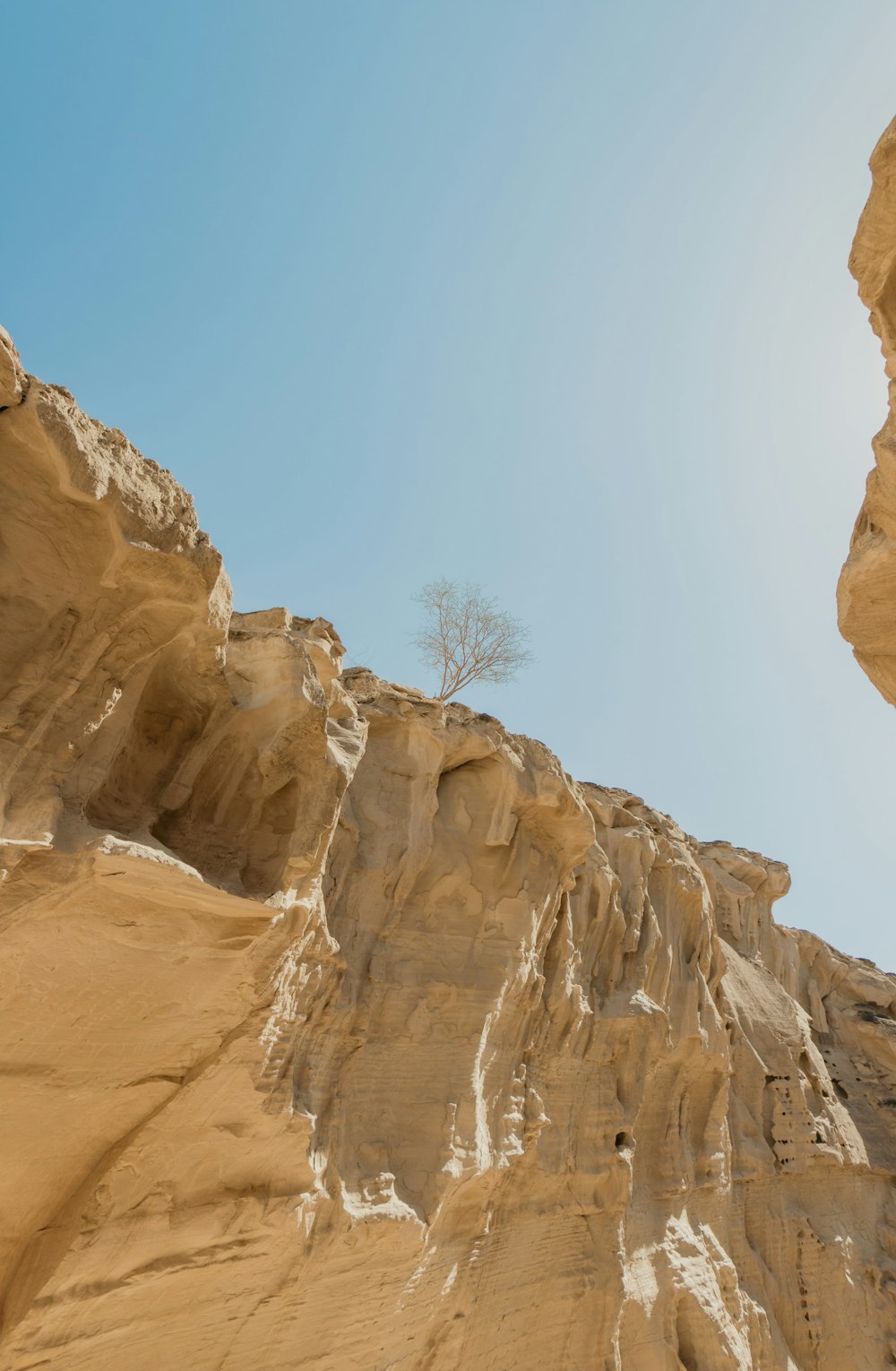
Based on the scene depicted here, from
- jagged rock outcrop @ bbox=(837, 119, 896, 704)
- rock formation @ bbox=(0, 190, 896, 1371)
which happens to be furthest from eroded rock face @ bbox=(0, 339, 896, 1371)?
jagged rock outcrop @ bbox=(837, 119, 896, 704)

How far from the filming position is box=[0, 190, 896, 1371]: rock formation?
404cm

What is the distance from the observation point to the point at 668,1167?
33.7ft

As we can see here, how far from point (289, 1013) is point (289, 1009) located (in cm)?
3

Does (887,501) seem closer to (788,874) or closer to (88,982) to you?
(88,982)

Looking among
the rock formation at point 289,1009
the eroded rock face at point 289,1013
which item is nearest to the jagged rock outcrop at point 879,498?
the rock formation at point 289,1009

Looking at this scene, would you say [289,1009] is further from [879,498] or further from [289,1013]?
[879,498]

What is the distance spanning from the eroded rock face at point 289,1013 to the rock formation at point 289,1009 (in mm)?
23

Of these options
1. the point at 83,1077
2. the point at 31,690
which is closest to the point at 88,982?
the point at 83,1077

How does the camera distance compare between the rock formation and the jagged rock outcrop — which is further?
the jagged rock outcrop

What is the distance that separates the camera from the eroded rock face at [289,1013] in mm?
4039

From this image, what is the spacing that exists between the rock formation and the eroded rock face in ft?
0.07

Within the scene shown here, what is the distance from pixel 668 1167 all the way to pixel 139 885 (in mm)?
9476

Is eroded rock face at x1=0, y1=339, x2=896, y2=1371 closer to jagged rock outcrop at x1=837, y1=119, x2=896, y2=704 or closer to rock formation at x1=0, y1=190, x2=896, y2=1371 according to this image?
rock formation at x1=0, y1=190, x2=896, y2=1371

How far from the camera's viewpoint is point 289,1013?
18.8 feet
